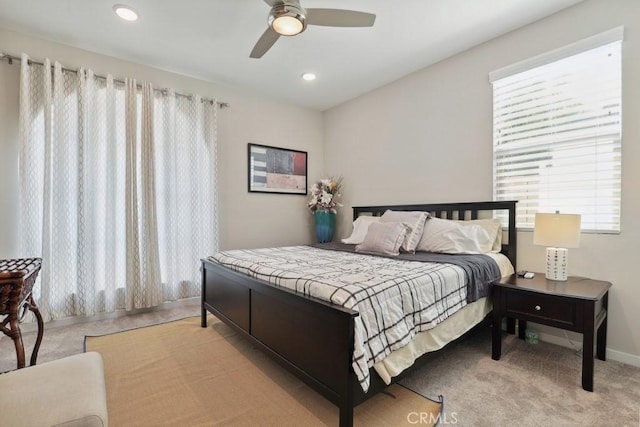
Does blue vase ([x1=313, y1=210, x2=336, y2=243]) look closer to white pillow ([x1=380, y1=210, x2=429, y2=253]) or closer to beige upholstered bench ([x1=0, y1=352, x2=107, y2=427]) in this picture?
white pillow ([x1=380, y1=210, x2=429, y2=253])

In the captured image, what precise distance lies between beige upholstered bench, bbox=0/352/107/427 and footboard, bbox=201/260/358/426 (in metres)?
0.89

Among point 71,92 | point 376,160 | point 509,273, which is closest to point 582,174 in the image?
point 509,273

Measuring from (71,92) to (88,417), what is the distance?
3070mm

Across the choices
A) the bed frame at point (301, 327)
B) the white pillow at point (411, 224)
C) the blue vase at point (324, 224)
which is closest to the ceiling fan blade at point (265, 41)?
the bed frame at point (301, 327)

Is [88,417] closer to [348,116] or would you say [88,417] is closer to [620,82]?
[620,82]

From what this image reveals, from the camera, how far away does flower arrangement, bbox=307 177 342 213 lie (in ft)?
14.2

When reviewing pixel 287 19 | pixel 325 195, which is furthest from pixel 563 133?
pixel 325 195

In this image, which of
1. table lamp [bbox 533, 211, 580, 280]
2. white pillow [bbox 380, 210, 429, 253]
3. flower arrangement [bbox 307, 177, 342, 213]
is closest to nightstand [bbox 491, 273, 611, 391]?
table lamp [bbox 533, 211, 580, 280]

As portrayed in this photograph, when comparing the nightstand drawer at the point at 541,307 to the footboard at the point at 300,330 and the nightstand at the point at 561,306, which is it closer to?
the nightstand at the point at 561,306

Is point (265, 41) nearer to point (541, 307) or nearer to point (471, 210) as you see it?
point (471, 210)

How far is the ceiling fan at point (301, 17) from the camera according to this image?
1954 mm

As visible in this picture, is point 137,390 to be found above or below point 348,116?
below

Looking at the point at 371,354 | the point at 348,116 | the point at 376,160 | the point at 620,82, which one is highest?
the point at 348,116

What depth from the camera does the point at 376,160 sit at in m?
4.04
